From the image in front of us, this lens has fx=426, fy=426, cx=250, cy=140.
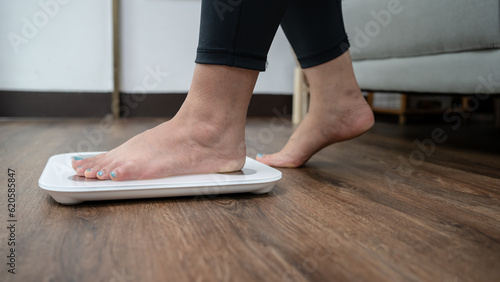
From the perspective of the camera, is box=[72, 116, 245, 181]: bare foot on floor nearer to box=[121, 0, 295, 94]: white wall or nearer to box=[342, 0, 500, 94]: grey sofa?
box=[342, 0, 500, 94]: grey sofa

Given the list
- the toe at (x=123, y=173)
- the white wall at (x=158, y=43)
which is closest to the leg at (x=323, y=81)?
the toe at (x=123, y=173)

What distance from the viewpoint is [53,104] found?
2205mm

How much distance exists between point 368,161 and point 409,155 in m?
0.19

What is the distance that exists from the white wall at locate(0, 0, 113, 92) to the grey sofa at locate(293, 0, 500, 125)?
1299 mm

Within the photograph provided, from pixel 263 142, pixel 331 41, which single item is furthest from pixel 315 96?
pixel 263 142

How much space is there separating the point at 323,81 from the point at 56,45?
176cm

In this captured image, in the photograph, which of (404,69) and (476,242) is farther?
(404,69)

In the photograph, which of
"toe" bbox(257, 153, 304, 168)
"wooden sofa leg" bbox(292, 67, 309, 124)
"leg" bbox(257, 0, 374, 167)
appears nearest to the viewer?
"leg" bbox(257, 0, 374, 167)

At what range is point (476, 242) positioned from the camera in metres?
0.46

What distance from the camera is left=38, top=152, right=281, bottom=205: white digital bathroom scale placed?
1.85 ft

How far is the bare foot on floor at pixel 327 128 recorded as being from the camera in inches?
34.3

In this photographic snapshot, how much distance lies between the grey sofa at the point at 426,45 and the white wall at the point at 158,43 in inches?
40.2

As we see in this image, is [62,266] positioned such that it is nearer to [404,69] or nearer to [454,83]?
[454,83]

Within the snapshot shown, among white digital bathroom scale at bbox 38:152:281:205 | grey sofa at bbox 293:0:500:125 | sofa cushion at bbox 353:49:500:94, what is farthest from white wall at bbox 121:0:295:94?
white digital bathroom scale at bbox 38:152:281:205
